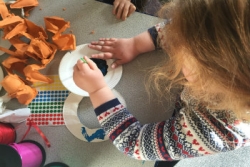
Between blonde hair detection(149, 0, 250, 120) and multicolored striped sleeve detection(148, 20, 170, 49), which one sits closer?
blonde hair detection(149, 0, 250, 120)

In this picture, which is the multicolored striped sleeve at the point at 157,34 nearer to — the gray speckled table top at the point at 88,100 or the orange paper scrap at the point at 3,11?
the gray speckled table top at the point at 88,100

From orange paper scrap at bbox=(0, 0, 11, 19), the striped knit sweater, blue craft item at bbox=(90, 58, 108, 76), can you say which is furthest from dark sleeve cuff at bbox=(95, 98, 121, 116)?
orange paper scrap at bbox=(0, 0, 11, 19)

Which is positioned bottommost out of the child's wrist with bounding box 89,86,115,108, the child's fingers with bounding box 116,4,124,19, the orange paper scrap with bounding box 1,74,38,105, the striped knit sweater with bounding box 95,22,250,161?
the striped knit sweater with bounding box 95,22,250,161

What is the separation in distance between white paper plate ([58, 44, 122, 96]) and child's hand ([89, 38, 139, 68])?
1 centimetres

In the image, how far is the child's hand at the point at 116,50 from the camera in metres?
0.73

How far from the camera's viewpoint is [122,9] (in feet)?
2.55

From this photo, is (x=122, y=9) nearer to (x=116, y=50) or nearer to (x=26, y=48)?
(x=116, y=50)

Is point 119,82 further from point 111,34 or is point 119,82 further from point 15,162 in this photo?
point 15,162

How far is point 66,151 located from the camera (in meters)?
0.67

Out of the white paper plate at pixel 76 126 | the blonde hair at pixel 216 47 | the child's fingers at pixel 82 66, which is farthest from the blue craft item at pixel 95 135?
the blonde hair at pixel 216 47

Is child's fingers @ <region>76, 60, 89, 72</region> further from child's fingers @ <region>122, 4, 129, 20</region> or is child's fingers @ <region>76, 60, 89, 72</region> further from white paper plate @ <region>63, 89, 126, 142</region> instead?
child's fingers @ <region>122, 4, 129, 20</region>

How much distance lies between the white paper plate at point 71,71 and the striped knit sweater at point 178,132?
0.08 meters

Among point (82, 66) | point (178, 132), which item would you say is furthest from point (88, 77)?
point (178, 132)

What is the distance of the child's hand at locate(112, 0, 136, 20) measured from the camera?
773 millimetres
